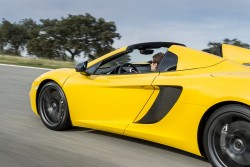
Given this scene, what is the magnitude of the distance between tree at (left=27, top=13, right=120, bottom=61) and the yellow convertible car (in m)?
48.1

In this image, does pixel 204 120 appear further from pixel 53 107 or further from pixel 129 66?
pixel 53 107

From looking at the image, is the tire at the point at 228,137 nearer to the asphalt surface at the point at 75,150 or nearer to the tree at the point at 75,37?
the asphalt surface at the point at 75,150

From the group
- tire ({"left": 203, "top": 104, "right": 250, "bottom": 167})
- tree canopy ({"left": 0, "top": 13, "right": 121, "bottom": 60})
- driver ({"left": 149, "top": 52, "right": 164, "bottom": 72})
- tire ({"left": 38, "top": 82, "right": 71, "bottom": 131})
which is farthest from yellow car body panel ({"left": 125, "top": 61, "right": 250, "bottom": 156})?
tree canopy ({"left": 0, "top": 13, "right": 121, "bottom": 60})

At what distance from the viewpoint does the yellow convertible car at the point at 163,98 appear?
3.95 metres

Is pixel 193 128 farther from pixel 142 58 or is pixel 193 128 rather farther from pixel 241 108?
pixel 142 58

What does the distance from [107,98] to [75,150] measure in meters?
0.69

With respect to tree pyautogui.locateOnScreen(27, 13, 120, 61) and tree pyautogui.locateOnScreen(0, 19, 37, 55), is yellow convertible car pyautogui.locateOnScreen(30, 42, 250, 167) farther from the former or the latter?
tree pyautogui.locateOnScreen(0, 19, 37, 55)

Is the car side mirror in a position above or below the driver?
below

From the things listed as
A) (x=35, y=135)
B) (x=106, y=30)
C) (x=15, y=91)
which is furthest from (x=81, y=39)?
(x=35, y=135)

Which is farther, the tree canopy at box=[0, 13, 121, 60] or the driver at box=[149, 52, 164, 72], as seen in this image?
the tree canopy at box=[0, 13, 121, 60]

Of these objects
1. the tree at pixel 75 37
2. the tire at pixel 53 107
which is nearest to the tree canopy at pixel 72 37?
the tree at pixel 75 37

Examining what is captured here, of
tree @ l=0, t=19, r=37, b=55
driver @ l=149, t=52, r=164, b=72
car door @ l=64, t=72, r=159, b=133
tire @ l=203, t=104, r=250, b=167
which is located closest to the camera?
tire @ l=203, t=104, r=250, b=167

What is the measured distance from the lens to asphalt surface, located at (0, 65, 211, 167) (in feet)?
14.1

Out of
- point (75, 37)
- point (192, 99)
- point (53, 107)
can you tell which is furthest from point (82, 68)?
point (75, 37)
